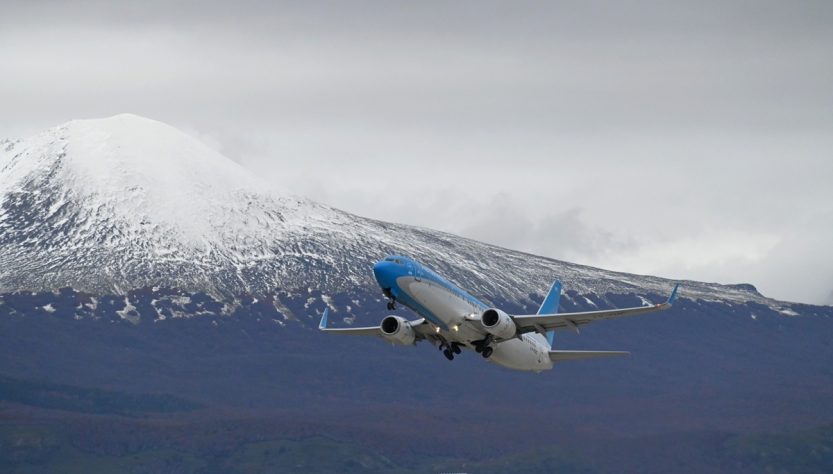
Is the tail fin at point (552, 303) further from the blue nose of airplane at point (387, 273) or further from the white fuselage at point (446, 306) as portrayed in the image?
the blue nose of airplane at point (387, 273)

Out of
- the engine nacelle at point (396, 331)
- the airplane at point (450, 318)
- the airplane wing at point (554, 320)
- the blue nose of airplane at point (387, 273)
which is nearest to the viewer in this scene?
the blue nose of airplane at point (387, 273)

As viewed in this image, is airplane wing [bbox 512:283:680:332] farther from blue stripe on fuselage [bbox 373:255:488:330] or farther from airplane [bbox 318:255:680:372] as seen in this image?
blue stripe on fuselage [bbox 373:255:488:330]

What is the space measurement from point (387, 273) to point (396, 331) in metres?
9.02

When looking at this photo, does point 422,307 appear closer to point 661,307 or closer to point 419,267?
point 419,267

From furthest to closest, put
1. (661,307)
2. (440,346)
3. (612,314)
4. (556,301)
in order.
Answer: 1. (556,301)
2. (440,346)
3. (612,314)
4. (661,307)

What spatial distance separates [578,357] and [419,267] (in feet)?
70.3

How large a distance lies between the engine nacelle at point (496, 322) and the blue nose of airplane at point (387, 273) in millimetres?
7318

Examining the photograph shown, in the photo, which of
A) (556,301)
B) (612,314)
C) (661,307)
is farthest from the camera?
(556,301)

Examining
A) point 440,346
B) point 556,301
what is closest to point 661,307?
point 440,346

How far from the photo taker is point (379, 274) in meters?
113

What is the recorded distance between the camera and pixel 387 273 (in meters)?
113

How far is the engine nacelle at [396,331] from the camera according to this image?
120688 mm

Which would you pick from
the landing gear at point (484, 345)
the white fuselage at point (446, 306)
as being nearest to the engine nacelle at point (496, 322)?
the white fuselage at point (446, 306)

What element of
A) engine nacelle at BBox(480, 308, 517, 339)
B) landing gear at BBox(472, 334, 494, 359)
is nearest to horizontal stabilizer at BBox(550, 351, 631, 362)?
landing gear at BBox(472, 334, 494, 359)
